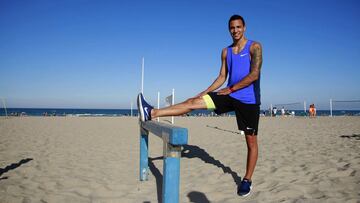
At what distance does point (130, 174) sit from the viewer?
424 centimetres

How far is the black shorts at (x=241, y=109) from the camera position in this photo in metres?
2.86

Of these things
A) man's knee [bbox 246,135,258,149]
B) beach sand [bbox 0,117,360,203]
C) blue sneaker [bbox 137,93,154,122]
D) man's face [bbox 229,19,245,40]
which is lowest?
beach sand [bbox 0,117,360,203]

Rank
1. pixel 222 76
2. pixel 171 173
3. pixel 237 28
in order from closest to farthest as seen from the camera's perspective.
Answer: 1. pixel 171 173
2. pixel 237 28
3. pixel 222 76

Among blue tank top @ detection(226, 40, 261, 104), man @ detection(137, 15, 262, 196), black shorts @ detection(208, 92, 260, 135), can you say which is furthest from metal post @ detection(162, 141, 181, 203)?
blue tank top @ detection(226, 40, 261, 104)

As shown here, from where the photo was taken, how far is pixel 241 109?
9.57 feet

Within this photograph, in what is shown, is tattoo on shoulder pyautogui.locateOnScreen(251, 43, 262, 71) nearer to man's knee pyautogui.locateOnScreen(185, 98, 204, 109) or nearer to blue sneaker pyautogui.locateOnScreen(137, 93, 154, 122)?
man's knee pyautogui.locateOnScreen(185, 98, 204, 109)

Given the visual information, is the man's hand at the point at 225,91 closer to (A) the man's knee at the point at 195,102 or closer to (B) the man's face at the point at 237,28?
(A) the man's knee at the point at 195,102

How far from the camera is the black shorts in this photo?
9.39 feet

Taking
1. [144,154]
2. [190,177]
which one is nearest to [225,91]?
[144,154]

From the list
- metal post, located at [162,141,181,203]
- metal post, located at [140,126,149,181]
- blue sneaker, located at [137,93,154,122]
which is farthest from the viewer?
metal post, located at [140,126,149,181]

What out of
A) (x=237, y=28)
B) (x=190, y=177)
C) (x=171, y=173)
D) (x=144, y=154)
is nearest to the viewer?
(x=171, y=173)

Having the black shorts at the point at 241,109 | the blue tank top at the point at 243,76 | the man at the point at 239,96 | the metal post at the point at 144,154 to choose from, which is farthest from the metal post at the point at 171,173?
the metal post at the point at 144,154

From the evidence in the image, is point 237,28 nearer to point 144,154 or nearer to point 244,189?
point 244,189

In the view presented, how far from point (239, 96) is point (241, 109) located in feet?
0.45
